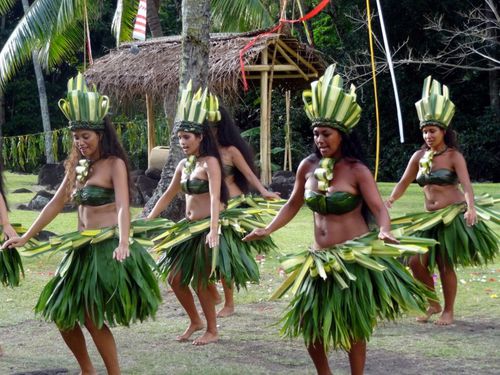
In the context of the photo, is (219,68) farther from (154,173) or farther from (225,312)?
(225,312)

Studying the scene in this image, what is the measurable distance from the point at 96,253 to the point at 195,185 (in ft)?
4.07

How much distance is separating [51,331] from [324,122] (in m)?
2.68

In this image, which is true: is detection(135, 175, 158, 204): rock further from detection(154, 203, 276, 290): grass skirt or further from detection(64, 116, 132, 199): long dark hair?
detection(64, 116, 132, 199): long dark hair

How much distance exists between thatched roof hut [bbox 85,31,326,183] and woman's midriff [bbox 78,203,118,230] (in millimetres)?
8638

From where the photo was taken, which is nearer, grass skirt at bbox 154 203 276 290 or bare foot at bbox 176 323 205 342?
grass skirt at bbox 154 203 276 290

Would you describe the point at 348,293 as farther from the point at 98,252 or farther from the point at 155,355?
the point at 155,355

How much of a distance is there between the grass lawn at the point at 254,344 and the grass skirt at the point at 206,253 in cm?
41

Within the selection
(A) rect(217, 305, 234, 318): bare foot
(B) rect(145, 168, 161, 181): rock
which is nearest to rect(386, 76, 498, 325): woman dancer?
(A) rect(217, 305, 234, 318): bare foot

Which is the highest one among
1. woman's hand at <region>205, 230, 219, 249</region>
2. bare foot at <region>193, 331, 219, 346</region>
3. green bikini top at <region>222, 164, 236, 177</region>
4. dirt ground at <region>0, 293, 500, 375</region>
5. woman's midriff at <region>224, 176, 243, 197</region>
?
green bikini top at <region>222, 164, 236, 177</region>

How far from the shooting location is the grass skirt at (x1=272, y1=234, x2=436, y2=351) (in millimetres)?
3697

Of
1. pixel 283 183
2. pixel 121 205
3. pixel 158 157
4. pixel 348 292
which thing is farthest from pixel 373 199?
pixel 158 157

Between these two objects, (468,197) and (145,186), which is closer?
(468,197)

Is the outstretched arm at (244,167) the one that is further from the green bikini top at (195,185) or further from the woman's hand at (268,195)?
the green bikini top at (195,185)

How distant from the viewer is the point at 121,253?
4.03 meters
